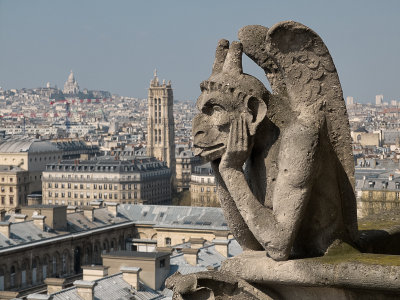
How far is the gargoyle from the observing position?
5906mm

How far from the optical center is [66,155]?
160 m

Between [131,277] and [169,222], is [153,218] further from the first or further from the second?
[131,277]

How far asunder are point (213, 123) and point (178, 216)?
61647mm

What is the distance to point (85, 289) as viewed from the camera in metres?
34.5

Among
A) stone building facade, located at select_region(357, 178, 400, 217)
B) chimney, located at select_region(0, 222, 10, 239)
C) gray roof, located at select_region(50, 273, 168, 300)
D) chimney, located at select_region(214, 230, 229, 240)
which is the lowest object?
gray roof, located at select_region(50, 273, 168, 300)

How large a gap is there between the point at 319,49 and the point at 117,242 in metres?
59.9

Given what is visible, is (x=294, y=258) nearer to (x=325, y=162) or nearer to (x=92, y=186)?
(x=325, y=162)

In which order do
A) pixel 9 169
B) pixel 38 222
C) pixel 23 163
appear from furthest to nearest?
1. pixel 23 163
2. pixel 9 169
3. pixel 38 222

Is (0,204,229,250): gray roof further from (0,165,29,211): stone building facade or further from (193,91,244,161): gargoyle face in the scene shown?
(0,165,29,211): stone building facade

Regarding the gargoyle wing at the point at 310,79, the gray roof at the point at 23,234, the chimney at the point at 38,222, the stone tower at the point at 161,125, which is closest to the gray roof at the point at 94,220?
the chimney at the point at 38,222

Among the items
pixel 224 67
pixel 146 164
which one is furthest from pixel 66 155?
pixel 224 67

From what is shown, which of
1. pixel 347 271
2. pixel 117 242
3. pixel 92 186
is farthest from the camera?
pixel 92 186

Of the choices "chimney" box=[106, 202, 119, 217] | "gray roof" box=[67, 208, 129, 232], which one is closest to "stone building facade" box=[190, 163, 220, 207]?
"chimney" box=[106, 202, 119, 217]

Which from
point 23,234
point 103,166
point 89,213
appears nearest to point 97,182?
point 103,166
